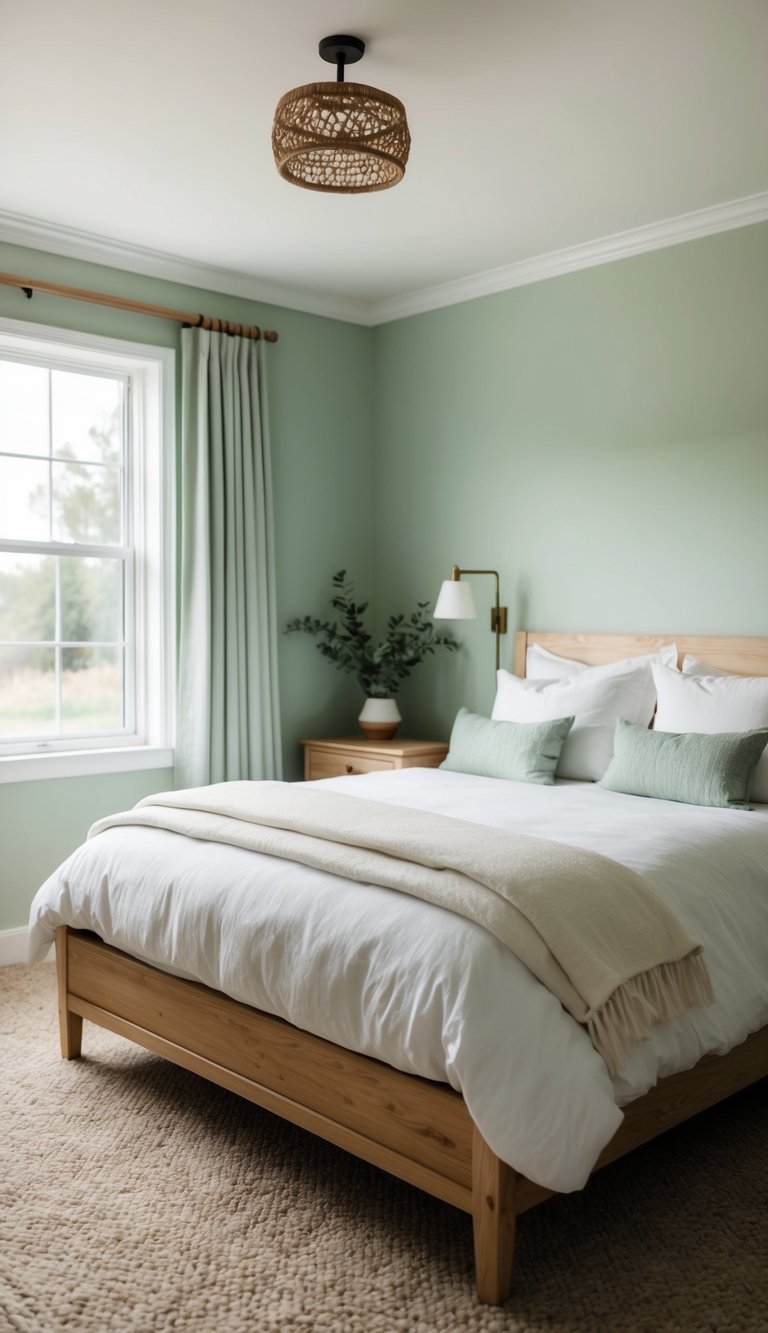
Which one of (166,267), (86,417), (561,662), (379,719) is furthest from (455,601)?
(166,267)

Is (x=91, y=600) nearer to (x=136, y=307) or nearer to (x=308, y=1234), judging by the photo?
(x=136, y=307)

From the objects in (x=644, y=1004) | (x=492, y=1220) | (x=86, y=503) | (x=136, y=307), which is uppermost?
(x=136, y=307)

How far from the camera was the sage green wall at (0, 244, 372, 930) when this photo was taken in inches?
161

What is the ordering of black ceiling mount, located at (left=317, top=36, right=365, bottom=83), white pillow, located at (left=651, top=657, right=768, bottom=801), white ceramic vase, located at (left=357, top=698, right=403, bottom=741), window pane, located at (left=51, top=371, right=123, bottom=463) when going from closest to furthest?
1. black ceiling mount, located at (left=317, top=36, right=365, bottom=83)
2. white pillow, located at (left=651, top=657, right=768, bottom=801)
3. window pane, located at (left=51, top=371, right=123, bottom=463)
4. white ceramic vase, located at (left=357, top=698, right=403, bottom=741)

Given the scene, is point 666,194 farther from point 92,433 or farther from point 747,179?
point 92,433

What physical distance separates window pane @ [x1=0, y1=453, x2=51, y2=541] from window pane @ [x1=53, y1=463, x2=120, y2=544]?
0.05 meters

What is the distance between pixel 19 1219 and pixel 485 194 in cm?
325

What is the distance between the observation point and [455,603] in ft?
14.3

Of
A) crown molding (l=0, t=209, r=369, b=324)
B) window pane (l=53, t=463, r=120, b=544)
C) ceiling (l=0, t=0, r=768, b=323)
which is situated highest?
ceiling (l=0, t=0, r=768, b=323)

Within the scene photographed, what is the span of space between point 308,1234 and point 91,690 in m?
2.59

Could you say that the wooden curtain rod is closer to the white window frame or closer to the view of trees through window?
the white window frame

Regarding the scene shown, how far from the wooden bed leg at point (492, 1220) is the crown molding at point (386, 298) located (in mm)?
3102

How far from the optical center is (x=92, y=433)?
4379 millimetres

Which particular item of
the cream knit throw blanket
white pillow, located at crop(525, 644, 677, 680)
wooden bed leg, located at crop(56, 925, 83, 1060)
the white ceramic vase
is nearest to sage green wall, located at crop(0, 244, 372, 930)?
the white ceramic vase
